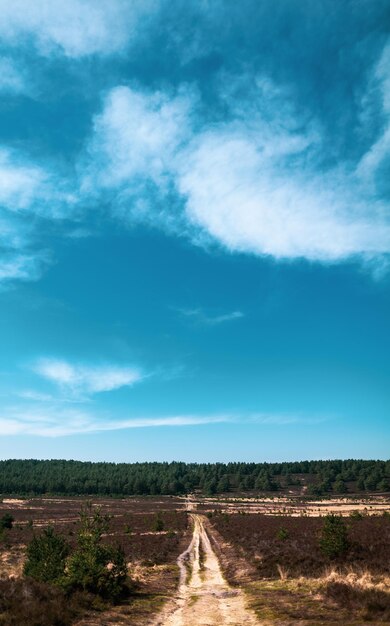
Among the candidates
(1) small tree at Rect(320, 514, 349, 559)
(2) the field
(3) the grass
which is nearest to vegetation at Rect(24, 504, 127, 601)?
(2) the field

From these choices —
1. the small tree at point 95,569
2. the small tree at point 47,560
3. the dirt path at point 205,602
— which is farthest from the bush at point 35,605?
the dirt path at point 205,602

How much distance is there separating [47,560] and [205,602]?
25.0 ft

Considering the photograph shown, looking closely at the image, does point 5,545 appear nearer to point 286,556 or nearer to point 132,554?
point 132,554

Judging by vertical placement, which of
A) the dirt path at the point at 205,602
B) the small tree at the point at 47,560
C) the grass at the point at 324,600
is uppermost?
the small tree at the point at 47,560

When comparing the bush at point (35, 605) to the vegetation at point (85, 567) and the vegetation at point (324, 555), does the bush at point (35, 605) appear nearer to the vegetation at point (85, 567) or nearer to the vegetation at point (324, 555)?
the vegetation at point (85, 567)

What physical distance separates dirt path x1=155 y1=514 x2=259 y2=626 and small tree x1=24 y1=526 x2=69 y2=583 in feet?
18.3

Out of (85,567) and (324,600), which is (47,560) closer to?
(85,567)

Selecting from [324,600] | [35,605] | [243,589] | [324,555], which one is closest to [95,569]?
[35,605]

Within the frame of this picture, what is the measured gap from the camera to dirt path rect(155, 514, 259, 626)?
1436 cm

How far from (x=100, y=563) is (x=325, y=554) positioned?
1448cm

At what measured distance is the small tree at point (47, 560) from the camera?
18.5 meters

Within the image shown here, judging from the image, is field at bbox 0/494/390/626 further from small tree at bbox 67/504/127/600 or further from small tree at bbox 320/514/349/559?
small tree at bbox 67/504/127/600

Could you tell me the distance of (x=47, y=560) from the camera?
755 inches

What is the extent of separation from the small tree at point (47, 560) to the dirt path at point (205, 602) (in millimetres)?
5579
